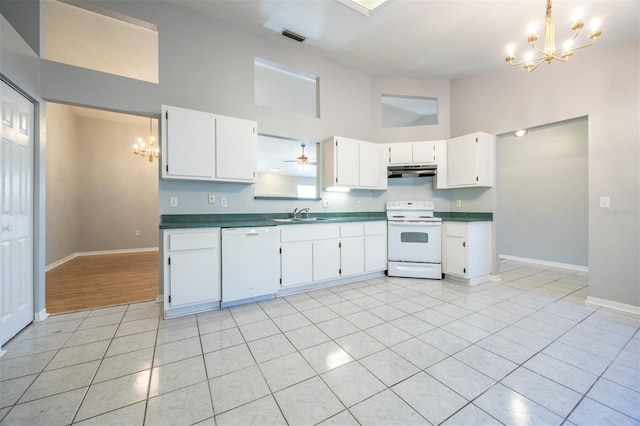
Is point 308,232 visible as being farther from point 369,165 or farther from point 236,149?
point 369,165

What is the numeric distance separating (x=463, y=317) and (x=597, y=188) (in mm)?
2269

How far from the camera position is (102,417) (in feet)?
4.23

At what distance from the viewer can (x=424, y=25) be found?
2.95 metres

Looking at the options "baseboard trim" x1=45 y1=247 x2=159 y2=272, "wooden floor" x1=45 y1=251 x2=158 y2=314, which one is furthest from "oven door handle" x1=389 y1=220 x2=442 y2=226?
"baseboard trim" x1=45 y1=247 x2=159 y2=272

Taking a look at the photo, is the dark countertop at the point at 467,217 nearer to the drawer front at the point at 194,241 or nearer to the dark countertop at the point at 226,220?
the dark countertop at the point at 226,220

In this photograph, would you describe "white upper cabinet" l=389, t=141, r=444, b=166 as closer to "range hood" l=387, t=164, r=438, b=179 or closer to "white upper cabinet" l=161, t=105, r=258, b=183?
"range hood" l=387, t=164, r=438, b=179

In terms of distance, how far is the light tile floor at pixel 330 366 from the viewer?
1.33 m

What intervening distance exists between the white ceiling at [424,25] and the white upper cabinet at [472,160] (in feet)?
3.60

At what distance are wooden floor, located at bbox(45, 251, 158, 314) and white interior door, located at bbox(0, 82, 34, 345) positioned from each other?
1.97 feet

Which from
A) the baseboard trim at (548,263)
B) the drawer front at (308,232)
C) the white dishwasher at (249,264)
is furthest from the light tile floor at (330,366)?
the baseboard trim at (548,263)

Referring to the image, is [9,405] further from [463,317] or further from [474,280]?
[474,280]

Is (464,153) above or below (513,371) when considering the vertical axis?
above

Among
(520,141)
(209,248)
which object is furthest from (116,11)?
(520,141)

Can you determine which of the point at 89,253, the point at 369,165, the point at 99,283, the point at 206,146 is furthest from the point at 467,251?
the point at 89,253
